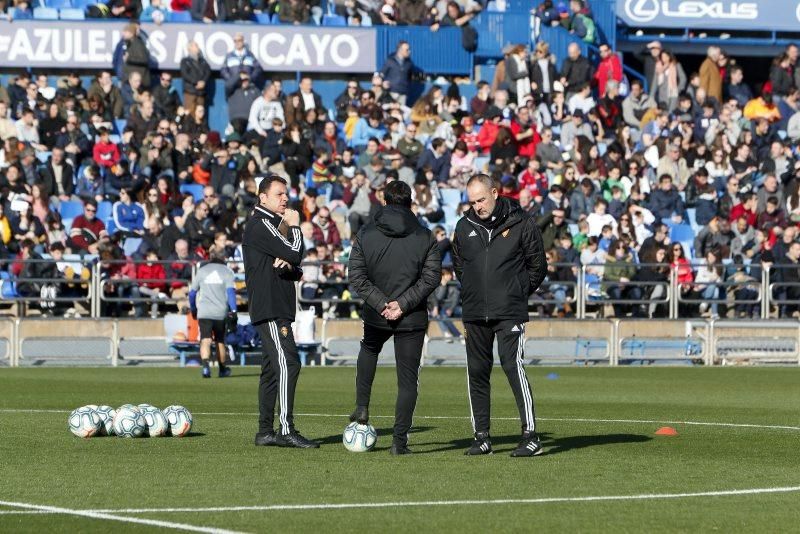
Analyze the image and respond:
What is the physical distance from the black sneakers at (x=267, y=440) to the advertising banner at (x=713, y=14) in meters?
31.2

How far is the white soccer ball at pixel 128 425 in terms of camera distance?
14.3 m

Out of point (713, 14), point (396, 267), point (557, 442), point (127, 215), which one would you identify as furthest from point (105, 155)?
point (396, 267)

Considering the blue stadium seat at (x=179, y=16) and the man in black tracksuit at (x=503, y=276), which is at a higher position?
the blue stadium seat at (x=179, y=16)

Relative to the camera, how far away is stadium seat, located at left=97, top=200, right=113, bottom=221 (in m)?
32.1

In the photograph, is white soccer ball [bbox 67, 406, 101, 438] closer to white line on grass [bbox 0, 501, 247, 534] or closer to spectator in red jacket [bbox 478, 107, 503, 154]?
white line on grass [bbox 0, 501, 247, 534]

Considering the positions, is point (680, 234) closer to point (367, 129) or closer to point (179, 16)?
point (367, 129)


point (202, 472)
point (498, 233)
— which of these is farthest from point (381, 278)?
point (202, 472)

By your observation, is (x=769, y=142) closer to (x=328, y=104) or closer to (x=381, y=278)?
Result: (x=328, y=104)

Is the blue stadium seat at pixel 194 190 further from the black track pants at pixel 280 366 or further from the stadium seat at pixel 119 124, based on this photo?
the black track pants at pixel 280 366

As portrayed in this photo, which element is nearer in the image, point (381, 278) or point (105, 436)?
point (381, 278)

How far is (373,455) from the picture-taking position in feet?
42.2

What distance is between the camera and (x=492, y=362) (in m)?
12.9

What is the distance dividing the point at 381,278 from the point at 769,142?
2645 cm

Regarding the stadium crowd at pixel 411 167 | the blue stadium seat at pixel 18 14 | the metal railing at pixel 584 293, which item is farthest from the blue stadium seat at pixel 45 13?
the metal railing at pixel 584 293
